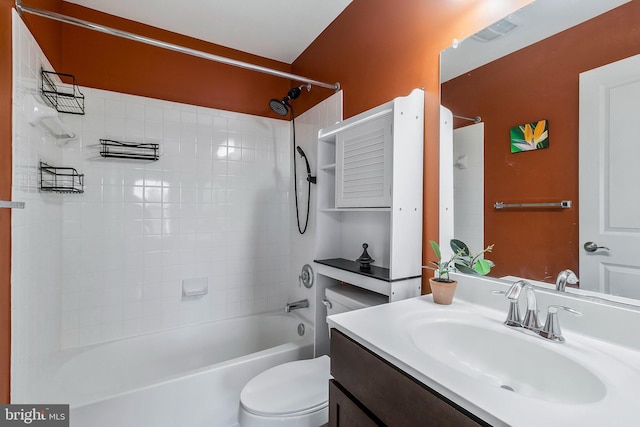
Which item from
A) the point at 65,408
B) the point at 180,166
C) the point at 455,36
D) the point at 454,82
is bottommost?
the point at 65,408

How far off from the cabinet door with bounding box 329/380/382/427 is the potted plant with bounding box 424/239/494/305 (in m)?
0.51

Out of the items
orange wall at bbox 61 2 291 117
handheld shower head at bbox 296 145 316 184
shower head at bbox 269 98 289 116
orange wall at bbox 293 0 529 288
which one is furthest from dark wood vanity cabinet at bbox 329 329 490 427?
orange wall at bbox 61 2 291 117

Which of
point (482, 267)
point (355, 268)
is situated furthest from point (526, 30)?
point (355, 268)

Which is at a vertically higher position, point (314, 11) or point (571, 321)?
point (314, 11)

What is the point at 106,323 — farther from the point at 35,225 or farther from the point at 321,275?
the point at 321,275

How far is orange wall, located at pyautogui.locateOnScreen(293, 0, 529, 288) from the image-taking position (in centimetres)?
121

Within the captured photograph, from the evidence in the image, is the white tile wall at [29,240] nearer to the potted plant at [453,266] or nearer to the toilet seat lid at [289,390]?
the toilet seat lid at [289,390]

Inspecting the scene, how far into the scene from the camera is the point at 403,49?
1.45 meters

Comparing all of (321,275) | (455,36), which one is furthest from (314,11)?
(321,275)

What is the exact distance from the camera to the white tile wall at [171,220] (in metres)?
1.88

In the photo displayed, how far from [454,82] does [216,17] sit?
1.66 m

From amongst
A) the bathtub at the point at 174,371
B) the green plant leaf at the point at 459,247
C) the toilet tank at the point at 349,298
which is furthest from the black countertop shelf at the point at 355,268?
the bathtub at the point at 174,371

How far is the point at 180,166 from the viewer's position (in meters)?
2.14

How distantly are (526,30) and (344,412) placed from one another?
140 centimetres
